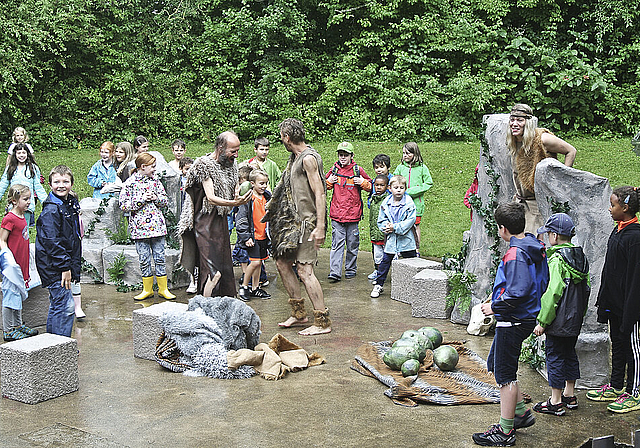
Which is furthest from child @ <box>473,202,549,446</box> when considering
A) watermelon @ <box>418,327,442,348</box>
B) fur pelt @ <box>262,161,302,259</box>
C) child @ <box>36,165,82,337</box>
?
child @ <box>36,165,82,337</box>

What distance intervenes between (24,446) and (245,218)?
4578 mm

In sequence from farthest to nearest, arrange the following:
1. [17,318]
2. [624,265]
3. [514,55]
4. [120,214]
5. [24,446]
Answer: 1. [514,55]
2. [120,214]
3. [17,318]
4. [624,265]
5. [24,446]

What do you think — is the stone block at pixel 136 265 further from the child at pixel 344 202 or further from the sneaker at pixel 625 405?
the sneaker at pixel 625 405

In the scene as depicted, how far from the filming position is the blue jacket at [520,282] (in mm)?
5035

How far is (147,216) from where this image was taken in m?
9.06

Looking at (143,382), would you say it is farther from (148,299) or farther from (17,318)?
(148,299)

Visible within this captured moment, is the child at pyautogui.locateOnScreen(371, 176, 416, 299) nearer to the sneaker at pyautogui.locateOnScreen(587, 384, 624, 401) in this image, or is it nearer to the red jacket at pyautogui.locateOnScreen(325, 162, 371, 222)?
the red jacket at pyautogui.locateOnScreen(325, 162, 371, 222)

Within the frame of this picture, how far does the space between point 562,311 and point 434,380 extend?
4.20ft

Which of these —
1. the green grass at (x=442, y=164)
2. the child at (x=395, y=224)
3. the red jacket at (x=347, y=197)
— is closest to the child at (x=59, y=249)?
the child at (x=395, y=224)

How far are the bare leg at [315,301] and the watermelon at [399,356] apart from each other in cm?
128

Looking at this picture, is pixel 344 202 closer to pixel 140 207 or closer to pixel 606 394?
pixel 140 207

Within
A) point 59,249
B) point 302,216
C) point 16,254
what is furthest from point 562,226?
A: point 16,254

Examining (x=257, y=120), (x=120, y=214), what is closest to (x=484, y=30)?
(x=257, y=120)

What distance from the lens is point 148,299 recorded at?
9258mm
